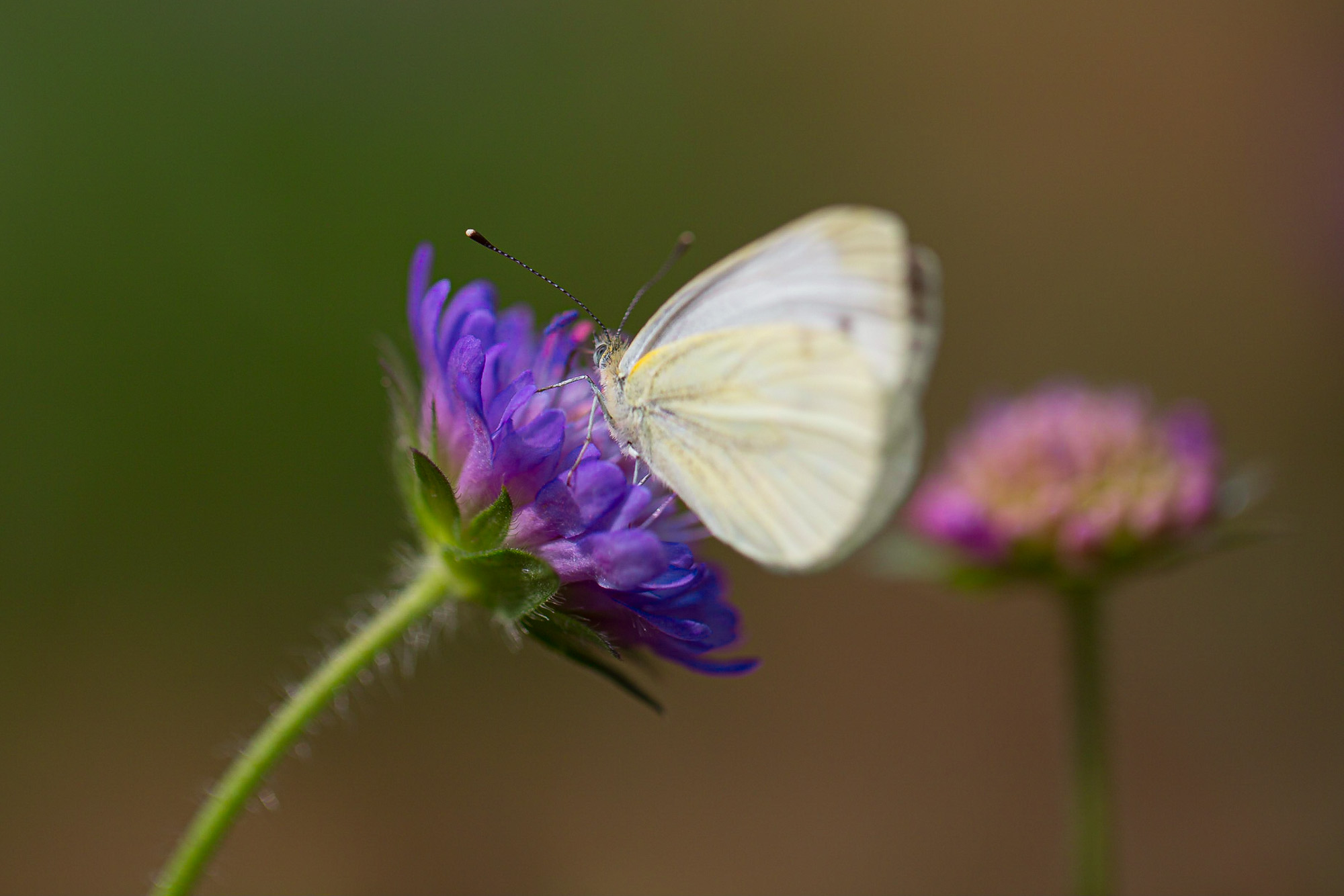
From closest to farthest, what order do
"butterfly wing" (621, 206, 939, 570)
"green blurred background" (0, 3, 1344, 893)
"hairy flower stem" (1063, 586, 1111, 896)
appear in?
"butterfly wing" (621, 206, 939, 570)
"hairy flower stem" (1063, 586, 1111, 896)
"green blurred background" (0, 3, 1344, 893)

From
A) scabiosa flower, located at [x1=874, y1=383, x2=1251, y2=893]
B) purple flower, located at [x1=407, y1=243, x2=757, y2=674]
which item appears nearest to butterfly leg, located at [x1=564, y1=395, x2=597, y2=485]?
purple flower, located at [x1=407, y1=243, x2=757, y2=674]

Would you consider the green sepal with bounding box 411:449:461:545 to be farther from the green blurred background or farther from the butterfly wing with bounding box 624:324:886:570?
the green blurred background

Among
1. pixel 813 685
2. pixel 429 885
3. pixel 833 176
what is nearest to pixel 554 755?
pixel 429 885

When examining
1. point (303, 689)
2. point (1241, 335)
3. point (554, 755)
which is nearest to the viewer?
point (303, 689)

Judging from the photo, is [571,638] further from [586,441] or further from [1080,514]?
[1080,514]

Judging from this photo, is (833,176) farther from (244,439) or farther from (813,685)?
(244,439)

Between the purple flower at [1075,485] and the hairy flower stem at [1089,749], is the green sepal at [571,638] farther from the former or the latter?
the purple flower at [1075,485]
